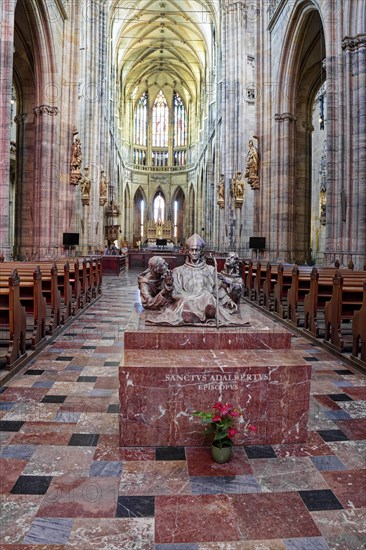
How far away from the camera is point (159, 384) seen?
12.1 feet

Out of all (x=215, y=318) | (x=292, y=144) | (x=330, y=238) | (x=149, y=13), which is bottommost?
(x=215, y=318)

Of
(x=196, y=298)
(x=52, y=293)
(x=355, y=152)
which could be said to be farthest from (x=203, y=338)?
(x=355, y=152)

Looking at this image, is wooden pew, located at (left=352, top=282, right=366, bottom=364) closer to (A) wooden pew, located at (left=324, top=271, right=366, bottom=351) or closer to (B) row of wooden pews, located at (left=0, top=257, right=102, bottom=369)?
(A) wooden pew, located at (left=324, top=271, right=366, bottom=351)

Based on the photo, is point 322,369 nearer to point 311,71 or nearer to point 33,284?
point 33,284

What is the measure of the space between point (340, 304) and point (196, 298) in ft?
10.8

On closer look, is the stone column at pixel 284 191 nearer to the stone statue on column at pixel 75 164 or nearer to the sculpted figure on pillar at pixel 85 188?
the stone statue on column at pixel 75 164

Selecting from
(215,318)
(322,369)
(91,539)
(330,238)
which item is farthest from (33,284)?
(330,238)

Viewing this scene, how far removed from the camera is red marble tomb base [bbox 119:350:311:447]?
3.68 metres

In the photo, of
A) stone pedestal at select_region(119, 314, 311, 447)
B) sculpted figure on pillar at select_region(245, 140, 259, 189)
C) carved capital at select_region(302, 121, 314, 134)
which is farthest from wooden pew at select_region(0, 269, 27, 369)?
carved capital at select_region(302, 121, 314, 134)

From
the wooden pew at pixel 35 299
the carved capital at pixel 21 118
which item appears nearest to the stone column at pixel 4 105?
the wooden pew at pixel 35 299

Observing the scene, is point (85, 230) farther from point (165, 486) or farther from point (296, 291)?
point (165, 486)

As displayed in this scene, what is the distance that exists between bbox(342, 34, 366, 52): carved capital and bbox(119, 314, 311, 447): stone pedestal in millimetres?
11086

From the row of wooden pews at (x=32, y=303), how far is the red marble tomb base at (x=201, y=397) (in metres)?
2.59

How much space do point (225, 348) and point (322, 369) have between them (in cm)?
242
